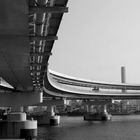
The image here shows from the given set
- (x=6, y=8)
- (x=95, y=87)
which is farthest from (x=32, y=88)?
(x=95, y=87)

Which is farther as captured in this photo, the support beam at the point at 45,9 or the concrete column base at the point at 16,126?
the concrete column base at the point at 16,126

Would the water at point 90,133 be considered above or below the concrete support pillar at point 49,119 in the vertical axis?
below

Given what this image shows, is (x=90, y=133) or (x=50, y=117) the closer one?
(x=90, y=133)

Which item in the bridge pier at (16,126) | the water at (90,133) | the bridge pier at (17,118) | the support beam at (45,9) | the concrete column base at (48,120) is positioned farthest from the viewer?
the concrete column base at (48,120)

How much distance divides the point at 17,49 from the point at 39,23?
6.10 meters

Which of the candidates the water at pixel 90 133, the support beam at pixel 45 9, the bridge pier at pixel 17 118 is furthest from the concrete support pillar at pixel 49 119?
the support beam at pixel 45 9

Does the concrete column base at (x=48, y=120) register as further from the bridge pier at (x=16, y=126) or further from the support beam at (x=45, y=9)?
the support beam at (x=45, y=9)

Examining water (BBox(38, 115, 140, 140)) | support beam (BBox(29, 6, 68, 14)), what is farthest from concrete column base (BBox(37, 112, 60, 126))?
support beam (BBox(29, 6, 68, 14))

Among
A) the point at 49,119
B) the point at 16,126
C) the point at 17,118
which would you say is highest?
the point at 17,118

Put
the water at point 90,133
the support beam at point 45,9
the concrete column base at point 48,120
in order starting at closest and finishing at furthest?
the support beam at point 45,9 < the water at point 90,133 < the concrete column base at point 48,120

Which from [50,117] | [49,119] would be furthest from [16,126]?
[50,117]

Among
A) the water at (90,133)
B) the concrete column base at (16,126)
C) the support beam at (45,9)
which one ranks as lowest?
the water at (90,133)

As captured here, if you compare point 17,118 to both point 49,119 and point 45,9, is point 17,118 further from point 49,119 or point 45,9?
point 45,9

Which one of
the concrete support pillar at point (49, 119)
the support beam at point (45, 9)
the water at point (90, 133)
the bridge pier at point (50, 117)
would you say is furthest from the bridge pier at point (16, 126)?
the support beam at point (45, 9)
